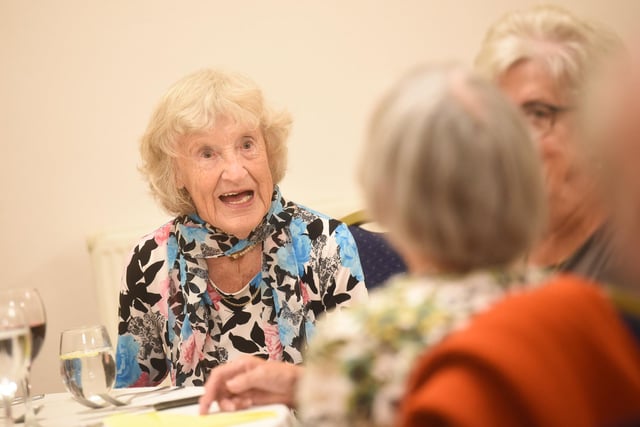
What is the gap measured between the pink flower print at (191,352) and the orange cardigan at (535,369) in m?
1.62

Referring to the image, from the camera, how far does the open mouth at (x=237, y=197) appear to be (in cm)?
244

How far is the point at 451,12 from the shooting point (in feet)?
11.8

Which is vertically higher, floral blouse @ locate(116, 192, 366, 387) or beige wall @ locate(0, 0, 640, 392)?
beige wall @ locate(0, 0, 640, 392)

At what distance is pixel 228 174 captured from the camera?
242cm

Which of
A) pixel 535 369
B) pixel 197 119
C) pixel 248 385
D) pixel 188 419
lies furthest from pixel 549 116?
pixel 197 119

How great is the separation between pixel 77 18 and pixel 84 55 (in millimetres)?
160

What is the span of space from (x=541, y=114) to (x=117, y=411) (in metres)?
0.96

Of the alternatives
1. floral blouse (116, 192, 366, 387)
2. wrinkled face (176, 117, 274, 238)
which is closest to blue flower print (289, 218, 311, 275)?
floral blouse (116, 192, 366, 387)

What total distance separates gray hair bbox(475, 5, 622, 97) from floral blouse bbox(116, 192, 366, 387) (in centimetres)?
97

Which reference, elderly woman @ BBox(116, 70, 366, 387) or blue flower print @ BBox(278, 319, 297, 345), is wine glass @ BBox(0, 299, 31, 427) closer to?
elderly woman @ BBox(116, 70, 366, 387)

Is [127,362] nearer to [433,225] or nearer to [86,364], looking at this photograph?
[86,364]

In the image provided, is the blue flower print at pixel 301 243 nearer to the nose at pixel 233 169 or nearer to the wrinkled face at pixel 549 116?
the nose at pixel 233 169

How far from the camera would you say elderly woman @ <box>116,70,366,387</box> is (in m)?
2.33

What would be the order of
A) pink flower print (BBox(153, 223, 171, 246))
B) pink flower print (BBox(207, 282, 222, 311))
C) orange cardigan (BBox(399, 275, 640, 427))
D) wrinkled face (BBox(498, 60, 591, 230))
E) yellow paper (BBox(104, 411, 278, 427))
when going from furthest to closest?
pink flower print (BBox(153, 223, 171, 246)) < pink flower print (BBox(207, 282, 222, 311)) < wrinkled face (BBox(498, 60, 591, 230)) < yellow paper (BBox(104, 411, 278, 427)) < orange cardigan (BBox(399, 275, 640, 427))
